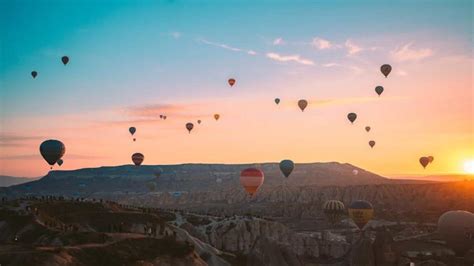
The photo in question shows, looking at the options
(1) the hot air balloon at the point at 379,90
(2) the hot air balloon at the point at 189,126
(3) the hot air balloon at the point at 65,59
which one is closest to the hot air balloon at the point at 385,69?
(1) the hot air balloon at the point at 379,90

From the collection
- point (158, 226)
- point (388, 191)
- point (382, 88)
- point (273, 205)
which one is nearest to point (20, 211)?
point (158, 226)

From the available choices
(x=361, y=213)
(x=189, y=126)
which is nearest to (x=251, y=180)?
(x=361, y=213)

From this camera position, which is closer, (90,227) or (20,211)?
(20,211)

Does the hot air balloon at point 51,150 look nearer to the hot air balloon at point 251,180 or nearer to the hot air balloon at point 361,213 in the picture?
the hot air balloon at point 251,180

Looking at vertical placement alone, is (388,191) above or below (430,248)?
above

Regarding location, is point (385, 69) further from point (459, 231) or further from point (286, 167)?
point (286, 167)

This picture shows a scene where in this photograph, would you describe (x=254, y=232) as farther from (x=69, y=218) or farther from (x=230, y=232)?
(x=69, y=218)
